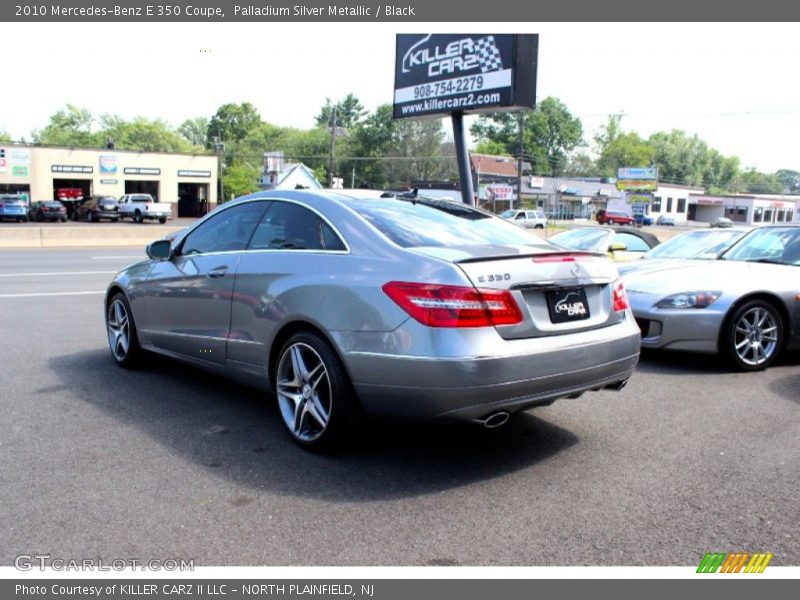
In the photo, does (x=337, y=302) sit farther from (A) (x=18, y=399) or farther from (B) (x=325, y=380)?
(A) (x=18, y=399)

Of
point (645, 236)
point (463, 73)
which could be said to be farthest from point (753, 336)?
point (463, 73)

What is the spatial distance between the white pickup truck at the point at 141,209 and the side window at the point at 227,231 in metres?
41.1

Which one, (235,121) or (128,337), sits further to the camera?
(235,121)

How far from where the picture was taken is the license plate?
4.08 meters

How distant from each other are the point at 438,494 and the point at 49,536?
1880mm

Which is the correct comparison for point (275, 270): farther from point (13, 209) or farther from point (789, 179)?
point (789, 179)

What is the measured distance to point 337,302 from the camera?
162 inches

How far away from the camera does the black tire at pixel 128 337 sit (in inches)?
249

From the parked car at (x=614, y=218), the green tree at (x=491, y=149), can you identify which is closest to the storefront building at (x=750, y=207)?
the parked car at (x=614, y=218)

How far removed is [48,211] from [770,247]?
147 feet

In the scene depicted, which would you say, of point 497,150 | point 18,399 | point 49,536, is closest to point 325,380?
point 49,536

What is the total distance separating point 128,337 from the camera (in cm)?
637

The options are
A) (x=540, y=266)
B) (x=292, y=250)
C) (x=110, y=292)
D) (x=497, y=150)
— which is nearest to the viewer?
(x=540, y=266)

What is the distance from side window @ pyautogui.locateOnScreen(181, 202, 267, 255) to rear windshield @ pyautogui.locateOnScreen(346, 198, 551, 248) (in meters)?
0.87
